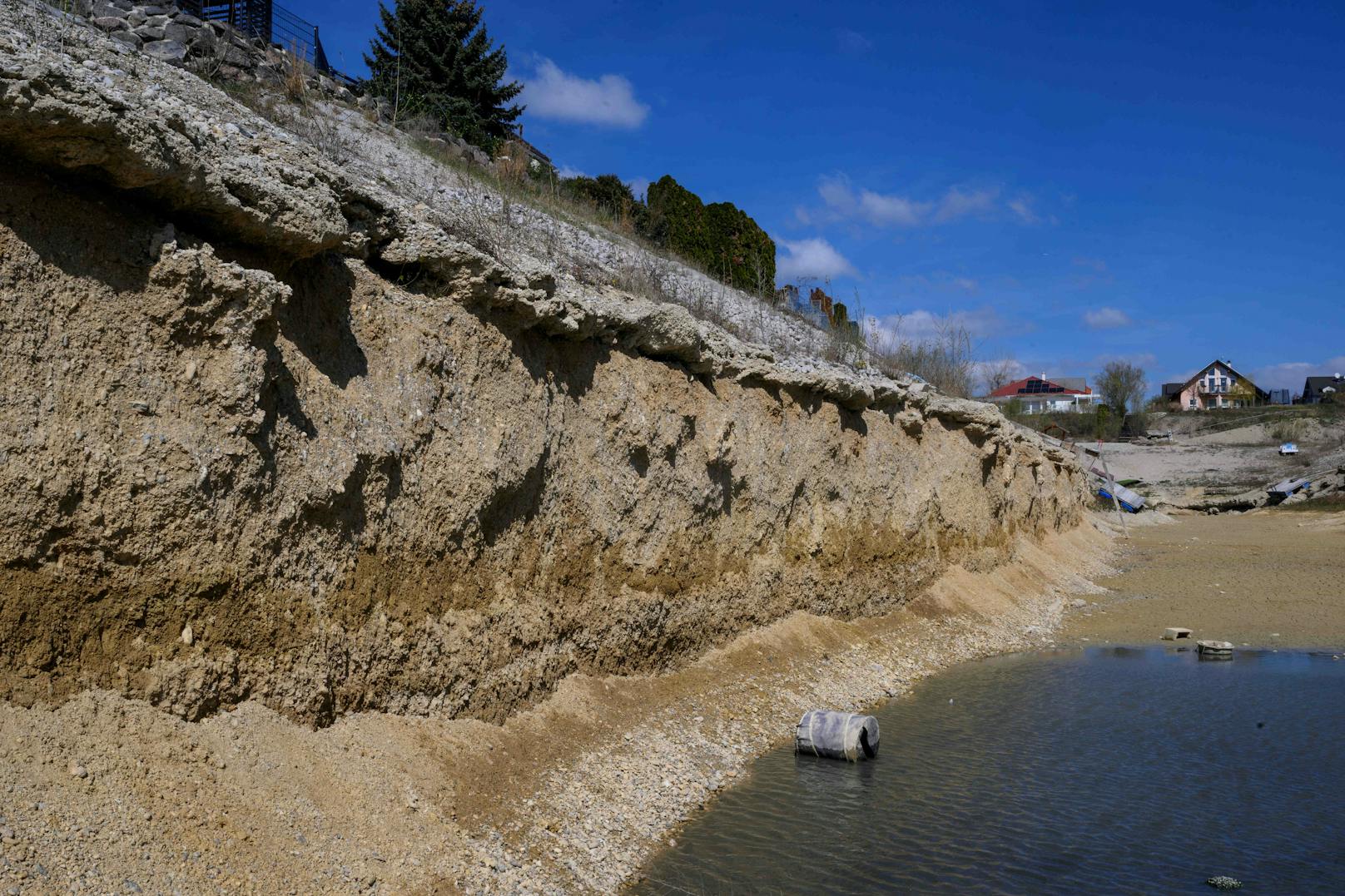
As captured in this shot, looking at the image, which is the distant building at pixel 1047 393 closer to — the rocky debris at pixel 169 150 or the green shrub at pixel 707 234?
the green shrub at pixel 707 234

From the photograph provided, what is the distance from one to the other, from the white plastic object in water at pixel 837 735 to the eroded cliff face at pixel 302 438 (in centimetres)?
147

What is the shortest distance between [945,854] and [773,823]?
1229mm

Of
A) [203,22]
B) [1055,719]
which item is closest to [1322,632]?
[1055,719]

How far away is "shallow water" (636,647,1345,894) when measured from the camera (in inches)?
250

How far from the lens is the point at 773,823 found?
23.1 ft

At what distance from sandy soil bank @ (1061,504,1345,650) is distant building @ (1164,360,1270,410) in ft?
168

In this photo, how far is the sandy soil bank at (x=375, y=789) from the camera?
3.97 m

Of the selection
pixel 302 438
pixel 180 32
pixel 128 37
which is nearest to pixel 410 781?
pixel 302 438

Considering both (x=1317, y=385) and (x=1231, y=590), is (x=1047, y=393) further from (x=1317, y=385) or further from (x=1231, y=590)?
(x=1231, y=590)

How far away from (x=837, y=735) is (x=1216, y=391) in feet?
284

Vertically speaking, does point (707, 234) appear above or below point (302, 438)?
above

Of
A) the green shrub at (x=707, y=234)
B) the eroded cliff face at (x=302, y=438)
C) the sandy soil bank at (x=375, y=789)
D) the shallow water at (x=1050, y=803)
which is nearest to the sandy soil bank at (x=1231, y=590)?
the shallow water at (x=1050, y=803)

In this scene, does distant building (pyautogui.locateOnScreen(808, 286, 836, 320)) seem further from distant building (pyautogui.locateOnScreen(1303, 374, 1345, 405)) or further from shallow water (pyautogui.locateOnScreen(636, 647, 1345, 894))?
distant building (pyautogui.locateOnScreen(1303, 374, 1345, 405))

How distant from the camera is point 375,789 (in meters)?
5.33
